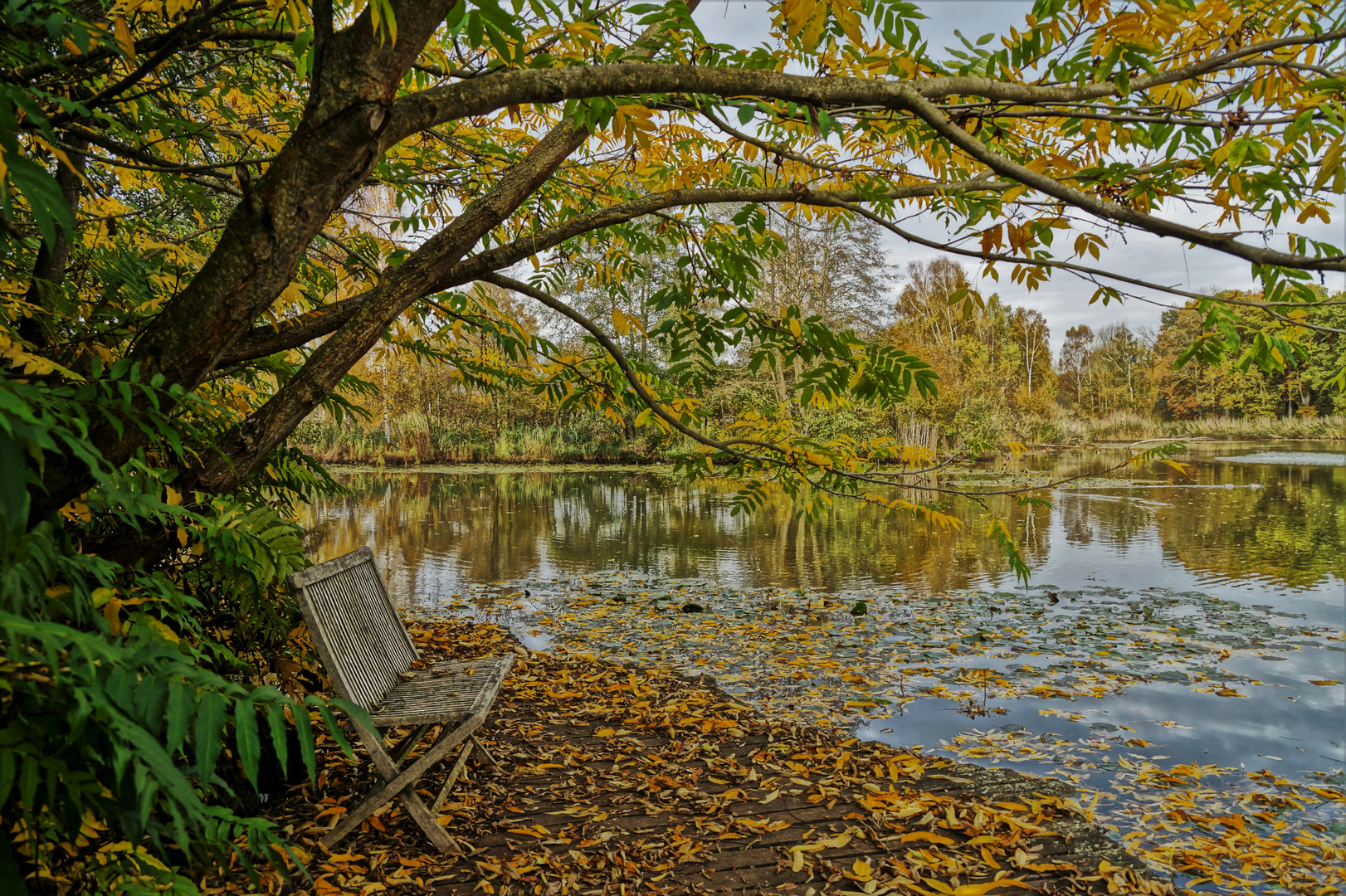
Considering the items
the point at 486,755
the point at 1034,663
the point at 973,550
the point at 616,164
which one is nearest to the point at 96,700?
the point at 486,755

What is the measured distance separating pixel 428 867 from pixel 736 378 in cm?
2367

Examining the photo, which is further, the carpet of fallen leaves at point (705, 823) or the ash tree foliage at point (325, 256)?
the carpet of fallen leaves at point (705, 823)

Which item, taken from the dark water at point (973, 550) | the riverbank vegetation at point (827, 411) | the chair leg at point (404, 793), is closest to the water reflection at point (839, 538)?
the dark water at point (973, 550)

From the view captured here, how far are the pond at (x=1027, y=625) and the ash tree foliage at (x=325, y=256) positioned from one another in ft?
4.02

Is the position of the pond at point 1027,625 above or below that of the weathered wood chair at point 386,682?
below

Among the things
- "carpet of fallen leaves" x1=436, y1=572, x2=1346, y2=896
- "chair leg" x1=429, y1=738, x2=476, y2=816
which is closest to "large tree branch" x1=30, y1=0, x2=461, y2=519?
"chair leg" x1=429, y1=738, x2=476, y2=816

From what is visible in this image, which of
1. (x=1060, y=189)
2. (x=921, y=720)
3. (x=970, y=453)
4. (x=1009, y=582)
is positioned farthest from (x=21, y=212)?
(x=1009, y=582)

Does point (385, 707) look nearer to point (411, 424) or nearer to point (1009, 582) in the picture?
point (1009, 582)

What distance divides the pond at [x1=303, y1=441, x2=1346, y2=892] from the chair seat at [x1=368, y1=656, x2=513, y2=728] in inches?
87.0

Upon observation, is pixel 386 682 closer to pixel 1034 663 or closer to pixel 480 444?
pixel 1034 663

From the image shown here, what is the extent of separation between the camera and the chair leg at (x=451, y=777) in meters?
3.27

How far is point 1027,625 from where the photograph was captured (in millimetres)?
7184

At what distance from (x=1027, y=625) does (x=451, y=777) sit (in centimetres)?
590

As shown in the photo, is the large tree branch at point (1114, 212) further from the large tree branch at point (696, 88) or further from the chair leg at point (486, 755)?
the chair leg at point (486, 755)
